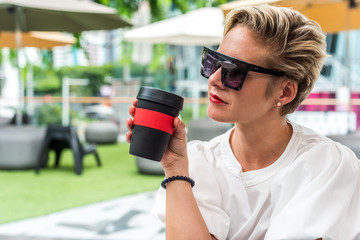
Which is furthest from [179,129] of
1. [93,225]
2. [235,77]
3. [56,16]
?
[56,16]

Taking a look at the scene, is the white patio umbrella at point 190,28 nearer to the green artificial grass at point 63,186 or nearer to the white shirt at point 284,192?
the green artificial grass at point 63,186

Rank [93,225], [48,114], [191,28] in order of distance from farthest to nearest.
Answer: [48,114] < [191,28] < [93,225]

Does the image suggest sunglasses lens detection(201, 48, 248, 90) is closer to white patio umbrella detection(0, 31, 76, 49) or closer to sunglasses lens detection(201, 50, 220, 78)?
sunglasses lens detection(201, 50, 220, 78)

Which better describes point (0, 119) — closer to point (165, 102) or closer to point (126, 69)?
point (165, 102)

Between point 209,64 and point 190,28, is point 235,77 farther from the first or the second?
point 190,28

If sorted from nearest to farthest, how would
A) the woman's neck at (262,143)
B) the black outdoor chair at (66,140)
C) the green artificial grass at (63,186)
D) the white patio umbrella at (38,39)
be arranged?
the woman's neck at (262,143), the green artificial grass at (63,186), the black outdoor chair at (66,140), the white patio umbrella at (38,39)

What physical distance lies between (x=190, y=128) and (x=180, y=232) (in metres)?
Result: 5.56

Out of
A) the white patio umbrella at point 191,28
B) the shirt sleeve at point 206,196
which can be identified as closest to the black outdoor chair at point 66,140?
the white patio umbrella at point 191,28

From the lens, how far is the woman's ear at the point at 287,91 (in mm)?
1387

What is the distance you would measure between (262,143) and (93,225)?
2622mm

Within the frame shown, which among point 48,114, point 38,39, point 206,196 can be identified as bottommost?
point 48,114

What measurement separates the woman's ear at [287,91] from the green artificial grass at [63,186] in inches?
125

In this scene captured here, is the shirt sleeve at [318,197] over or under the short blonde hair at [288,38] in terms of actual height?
under

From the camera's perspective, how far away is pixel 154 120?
125cm
